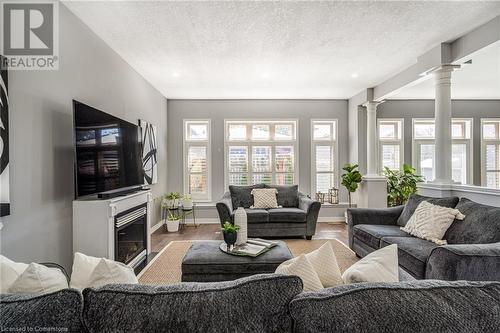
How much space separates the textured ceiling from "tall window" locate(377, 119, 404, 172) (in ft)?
2.17

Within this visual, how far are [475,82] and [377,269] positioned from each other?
5807 mm

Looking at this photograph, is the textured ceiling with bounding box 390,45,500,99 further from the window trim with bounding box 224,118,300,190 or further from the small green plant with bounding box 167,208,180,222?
the small green plant with bounding box 167,208,180,222

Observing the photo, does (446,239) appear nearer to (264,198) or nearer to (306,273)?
(306,273)

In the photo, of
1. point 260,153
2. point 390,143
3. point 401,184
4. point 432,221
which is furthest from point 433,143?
point 432,221

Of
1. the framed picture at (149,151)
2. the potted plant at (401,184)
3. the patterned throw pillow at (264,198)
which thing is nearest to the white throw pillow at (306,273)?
the framed picture at (149,151)

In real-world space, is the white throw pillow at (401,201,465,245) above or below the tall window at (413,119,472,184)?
below

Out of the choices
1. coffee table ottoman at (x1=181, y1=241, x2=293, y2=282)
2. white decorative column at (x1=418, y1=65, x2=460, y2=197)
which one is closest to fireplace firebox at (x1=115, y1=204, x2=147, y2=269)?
coffee table ottoman at (x1=181, y1=241, x2=293, y2=282)

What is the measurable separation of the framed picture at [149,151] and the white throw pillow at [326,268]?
146 inches

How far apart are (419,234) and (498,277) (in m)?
1.00

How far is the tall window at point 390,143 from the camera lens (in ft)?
20.6

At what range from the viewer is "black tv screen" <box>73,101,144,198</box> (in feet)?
8.09

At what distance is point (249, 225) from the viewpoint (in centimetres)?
451

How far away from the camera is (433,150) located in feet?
20.8

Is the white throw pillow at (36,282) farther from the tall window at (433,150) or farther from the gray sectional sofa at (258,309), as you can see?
the tall window at (433,150)
